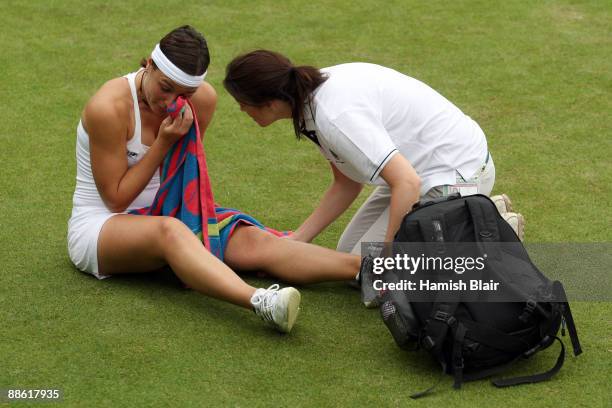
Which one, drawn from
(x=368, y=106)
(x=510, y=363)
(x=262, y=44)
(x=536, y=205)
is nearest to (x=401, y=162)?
(x=368, y=106)

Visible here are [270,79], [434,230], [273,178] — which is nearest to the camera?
[434,230]

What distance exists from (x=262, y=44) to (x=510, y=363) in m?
3.91

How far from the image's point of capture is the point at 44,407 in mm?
3529

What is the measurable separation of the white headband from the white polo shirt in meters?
0.49

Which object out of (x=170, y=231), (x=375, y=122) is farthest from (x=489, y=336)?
(x=170, y=231)

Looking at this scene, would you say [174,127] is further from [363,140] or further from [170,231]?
[363,140]

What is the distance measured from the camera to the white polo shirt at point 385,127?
13.0ft

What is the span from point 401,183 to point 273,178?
168cm

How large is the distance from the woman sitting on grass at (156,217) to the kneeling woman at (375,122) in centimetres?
26

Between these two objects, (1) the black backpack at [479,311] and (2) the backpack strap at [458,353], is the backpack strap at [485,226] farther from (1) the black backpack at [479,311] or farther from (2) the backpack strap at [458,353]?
(2) the backpack strap at [458,353]

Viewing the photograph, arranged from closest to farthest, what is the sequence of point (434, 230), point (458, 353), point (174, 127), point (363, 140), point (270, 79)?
1. point (458, 353)
2. point (434, 230)
3. point (363, 140)
4. point (270, 79)
5. point (174, 127)

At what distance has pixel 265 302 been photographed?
3992 millimetres

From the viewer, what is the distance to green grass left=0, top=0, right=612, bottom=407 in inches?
147

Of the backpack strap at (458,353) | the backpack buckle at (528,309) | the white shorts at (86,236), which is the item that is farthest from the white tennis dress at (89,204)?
the backpack buckle at (528,309)
